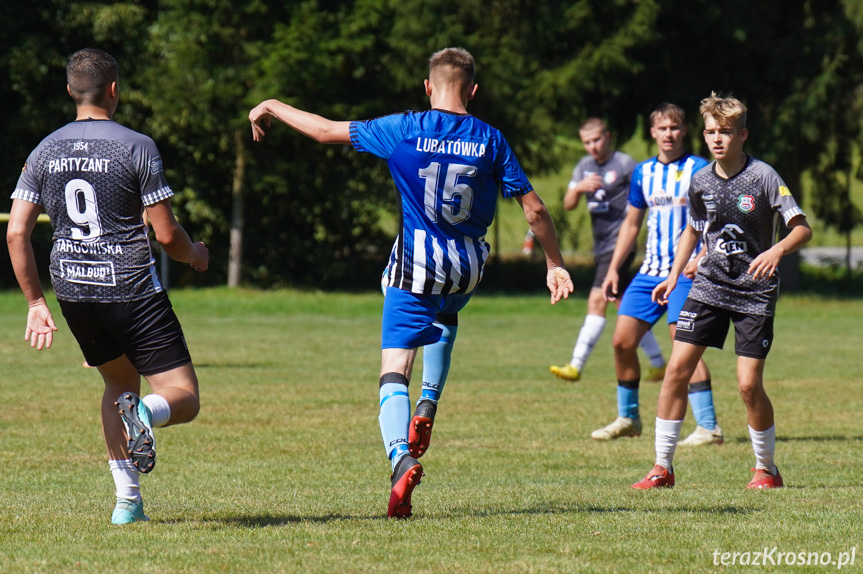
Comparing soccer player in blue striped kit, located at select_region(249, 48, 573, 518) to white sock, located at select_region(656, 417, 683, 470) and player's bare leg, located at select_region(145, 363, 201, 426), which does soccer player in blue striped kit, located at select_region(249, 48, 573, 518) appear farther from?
white sock, located at select_region(656, 417, 683, 470)

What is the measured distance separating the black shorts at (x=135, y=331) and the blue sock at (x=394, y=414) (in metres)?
0.92

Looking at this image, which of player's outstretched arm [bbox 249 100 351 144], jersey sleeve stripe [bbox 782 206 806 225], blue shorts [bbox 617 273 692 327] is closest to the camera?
player's outstretched arm [bbox 249 100 351 144]

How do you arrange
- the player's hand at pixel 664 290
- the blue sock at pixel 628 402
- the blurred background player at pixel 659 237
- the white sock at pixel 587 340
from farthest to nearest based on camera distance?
the white sock at pixel 587 340
the blue sock at pixel 628 402
the blurred background player at pixel 659 237
the player's hand at pixel 664 290

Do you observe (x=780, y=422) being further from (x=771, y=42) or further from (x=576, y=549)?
(x=771, y=42)

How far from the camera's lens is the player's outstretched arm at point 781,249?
5.87 meters

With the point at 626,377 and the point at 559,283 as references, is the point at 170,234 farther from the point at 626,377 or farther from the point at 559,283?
the point at 626,377

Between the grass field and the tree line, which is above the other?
the tree line

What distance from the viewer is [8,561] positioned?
4.27 m

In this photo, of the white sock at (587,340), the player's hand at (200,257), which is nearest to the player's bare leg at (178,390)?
the player's hand at (200,257)

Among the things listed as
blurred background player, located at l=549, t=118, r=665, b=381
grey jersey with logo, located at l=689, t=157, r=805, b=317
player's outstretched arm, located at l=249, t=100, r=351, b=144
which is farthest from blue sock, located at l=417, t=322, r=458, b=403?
blurred background player, located at l=549, t=118, r=665, b=381

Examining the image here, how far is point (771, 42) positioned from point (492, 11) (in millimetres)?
6093

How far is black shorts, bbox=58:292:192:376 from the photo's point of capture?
4840mm

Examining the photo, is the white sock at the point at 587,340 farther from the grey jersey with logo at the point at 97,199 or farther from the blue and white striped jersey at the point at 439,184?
the grey jersey with logo at the point at 97,199

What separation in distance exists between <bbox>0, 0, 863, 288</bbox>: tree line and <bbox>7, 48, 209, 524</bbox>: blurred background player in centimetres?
1856
